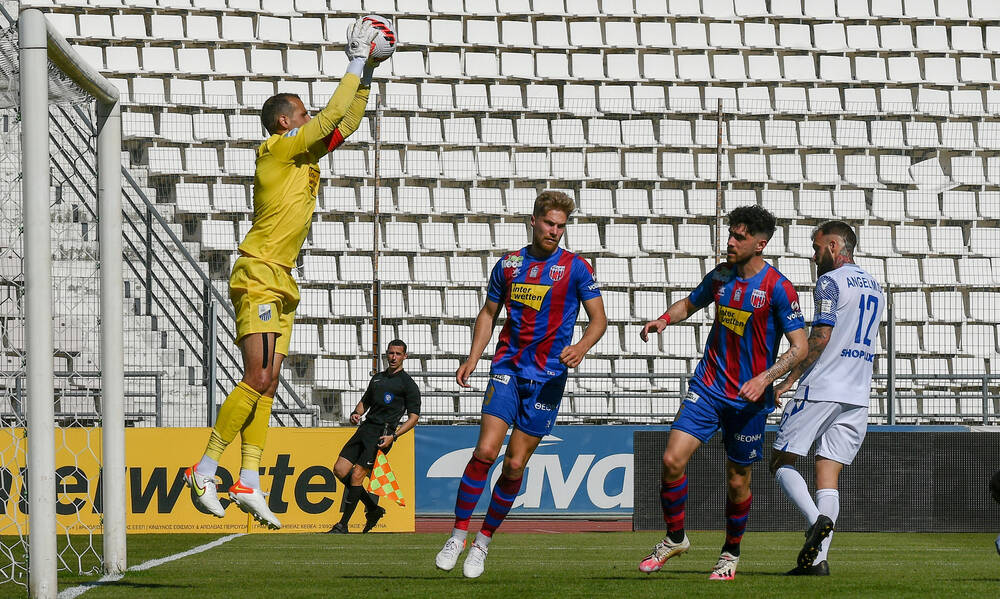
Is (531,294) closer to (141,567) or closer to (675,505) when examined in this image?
(675,505)

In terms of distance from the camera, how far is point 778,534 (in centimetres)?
1227

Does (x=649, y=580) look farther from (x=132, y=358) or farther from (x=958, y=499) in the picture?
(x=132, y=358)

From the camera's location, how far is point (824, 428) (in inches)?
306

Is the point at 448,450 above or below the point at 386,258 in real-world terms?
below

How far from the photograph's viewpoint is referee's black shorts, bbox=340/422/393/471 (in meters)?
12.4

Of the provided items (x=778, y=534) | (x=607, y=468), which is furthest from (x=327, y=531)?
(x=778, y=534)

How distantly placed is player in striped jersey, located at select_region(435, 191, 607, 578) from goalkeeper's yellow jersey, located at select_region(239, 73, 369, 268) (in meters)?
1.25

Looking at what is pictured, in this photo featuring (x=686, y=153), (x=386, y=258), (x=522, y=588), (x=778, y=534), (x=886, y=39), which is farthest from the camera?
(x=886, y=39)

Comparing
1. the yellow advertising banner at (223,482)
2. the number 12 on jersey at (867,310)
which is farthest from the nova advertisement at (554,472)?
the number 12 on jersey at (867,310)

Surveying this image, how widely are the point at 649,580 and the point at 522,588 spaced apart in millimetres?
934

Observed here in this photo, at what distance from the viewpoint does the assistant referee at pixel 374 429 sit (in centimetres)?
1238

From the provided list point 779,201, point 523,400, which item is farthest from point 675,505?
point 779,201

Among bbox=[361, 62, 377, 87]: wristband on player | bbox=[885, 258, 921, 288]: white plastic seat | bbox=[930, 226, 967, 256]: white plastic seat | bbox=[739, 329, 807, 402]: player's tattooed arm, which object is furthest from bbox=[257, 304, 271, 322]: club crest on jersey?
bbox=[930, 226, 967, 256]: white plastic seat

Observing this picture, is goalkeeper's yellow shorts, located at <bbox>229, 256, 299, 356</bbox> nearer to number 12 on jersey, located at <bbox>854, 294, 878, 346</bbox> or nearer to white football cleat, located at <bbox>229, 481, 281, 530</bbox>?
white football cleat, located at <bbox>229, 481, 281, 530</bbox>
